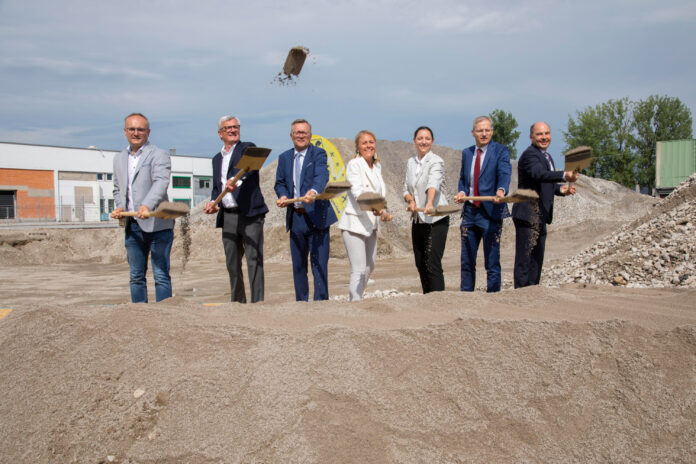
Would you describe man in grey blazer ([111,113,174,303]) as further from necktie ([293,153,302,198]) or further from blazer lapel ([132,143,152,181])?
necktie ([293,153,302,198])

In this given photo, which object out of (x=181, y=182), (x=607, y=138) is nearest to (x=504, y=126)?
(x=607, y=138)

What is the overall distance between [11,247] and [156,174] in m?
14.7

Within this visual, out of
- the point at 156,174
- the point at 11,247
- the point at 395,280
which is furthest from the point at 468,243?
the point at 11,247

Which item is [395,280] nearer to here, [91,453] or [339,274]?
[339,274]

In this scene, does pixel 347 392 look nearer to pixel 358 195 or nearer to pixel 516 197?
pixel 358 195

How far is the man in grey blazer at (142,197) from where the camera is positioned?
4.02 meters

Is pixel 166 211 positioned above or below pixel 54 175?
below

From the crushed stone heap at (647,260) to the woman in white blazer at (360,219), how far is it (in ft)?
9.89

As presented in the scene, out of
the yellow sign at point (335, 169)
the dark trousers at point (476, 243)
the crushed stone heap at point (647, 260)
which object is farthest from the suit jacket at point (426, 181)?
the crushed stone heap at point (647, 260)

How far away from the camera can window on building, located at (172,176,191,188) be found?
34.2 meters

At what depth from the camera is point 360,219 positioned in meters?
4.01

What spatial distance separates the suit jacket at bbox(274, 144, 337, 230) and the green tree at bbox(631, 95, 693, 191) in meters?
30.6

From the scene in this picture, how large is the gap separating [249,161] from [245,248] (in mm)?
717

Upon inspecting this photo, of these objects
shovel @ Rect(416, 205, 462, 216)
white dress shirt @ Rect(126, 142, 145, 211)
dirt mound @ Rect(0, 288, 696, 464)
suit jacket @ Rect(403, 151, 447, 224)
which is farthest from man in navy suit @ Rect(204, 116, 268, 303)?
dirt mound @ Rect(0, 288, 696, 464)
